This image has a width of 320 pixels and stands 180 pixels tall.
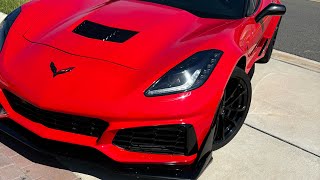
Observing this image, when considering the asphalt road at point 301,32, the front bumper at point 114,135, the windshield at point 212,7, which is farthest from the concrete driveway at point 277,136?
the asphalt road at point 301,32

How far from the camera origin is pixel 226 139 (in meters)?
3.19

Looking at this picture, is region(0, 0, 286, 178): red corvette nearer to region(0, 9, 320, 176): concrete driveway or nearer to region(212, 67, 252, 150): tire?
region(212, 67, 252, 150): tire

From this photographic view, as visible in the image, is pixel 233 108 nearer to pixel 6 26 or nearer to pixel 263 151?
pixel 263 151

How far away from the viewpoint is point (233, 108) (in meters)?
3.29

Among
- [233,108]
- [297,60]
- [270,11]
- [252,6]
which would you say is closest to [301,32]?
[297,60]

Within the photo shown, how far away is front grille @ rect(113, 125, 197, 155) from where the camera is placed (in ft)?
8.03

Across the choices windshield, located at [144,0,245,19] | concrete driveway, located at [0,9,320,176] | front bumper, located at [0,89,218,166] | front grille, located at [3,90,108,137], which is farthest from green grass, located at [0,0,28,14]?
front bumper, located at [0,89,218,166]

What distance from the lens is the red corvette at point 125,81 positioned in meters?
2.44

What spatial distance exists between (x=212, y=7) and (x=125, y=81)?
130 centimetres

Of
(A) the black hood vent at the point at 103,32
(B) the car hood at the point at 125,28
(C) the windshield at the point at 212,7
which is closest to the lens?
(B) the car hood at the point at 125,28

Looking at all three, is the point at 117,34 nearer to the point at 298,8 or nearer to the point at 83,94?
the point at 83,94

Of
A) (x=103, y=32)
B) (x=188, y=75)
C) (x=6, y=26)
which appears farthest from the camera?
(x=6, y=26)

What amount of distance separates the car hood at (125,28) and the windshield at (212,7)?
0.11 meters

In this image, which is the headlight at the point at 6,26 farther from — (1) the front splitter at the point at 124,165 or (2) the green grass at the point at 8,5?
(2) the green grass at the point at 8,5
